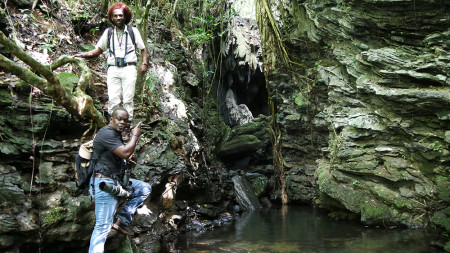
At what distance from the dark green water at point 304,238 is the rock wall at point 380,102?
645 mm

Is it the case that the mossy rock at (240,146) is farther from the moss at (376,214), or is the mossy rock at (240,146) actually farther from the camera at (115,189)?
the camera at (115,189)

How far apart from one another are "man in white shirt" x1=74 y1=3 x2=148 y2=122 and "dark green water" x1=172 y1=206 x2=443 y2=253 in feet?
9.94

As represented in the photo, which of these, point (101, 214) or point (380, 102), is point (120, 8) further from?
point (380, 102)

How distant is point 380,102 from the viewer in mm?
8805

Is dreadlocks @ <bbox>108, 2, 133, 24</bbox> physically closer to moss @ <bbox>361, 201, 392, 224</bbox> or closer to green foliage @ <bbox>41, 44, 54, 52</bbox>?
green foliage @ <bbox>41, 44, 54, 52</bbox>

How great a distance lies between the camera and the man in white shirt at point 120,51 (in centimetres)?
501

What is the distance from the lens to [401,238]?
7.12 meters

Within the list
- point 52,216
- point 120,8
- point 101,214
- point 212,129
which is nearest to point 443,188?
point 101,214

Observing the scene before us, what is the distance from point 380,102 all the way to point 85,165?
7.69 m

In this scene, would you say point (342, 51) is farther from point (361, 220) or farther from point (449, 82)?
point (361, 220)

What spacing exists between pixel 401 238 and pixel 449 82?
3614mm

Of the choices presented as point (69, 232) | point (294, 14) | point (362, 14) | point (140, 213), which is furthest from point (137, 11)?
point (294, 14)

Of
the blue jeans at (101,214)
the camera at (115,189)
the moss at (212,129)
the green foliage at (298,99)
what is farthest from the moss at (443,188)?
the blue jeans at (101,214)

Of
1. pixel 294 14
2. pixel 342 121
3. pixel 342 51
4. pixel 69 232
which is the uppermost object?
pixel 294 14
